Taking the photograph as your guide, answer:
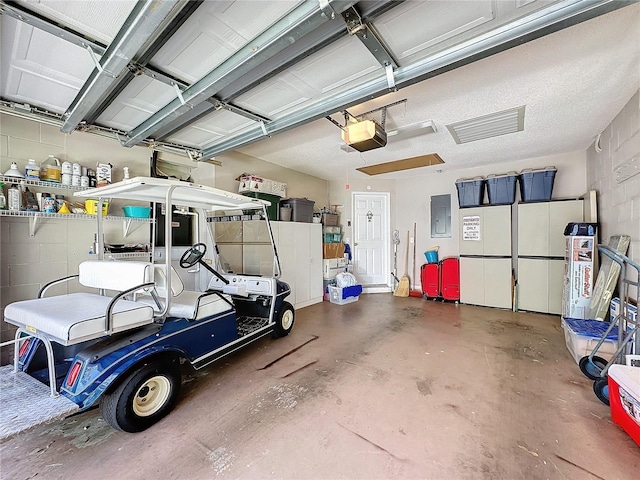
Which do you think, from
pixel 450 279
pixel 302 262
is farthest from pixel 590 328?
pixel 302 262

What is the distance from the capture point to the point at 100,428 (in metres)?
1.87

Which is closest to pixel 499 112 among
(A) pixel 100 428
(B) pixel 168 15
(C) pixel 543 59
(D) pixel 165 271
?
(C) pixel 543 59

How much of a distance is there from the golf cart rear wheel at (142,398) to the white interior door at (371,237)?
4.74m

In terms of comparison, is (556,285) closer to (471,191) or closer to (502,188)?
(502,188)

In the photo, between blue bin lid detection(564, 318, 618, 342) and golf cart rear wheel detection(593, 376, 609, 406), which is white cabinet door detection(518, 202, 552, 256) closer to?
blue bin lid detection(564, 318, 618, 342)

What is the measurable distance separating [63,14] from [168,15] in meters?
0.66

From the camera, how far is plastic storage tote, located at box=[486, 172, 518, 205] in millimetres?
4652

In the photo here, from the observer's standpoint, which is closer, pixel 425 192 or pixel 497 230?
pixel 497 230

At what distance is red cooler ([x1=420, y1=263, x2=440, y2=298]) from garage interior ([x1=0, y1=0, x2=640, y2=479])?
1.51m

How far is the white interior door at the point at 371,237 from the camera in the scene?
6.31m

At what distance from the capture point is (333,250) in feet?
18.4

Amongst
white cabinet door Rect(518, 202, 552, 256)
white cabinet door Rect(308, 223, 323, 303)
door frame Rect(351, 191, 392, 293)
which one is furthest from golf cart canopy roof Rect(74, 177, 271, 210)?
white cabinet door Rect(518, 202, 552, 256)

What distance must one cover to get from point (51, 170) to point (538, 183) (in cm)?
642

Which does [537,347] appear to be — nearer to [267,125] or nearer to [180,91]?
[267,125]
